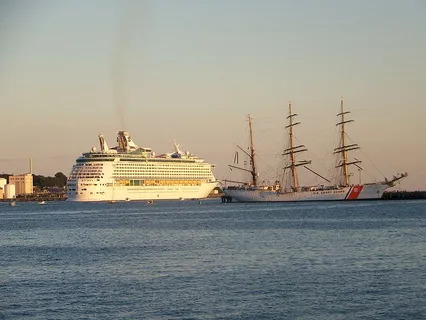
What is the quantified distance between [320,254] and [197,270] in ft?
23.5

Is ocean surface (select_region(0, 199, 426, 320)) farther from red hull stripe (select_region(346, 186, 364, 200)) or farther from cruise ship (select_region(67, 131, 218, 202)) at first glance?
cruise ship (select_region(67, 131, 218, 202))

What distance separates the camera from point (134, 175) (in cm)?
15000

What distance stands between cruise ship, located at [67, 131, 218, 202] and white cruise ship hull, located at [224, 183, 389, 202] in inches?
869

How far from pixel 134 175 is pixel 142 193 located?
12.6 feet

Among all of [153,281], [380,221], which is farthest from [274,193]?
[153,281]

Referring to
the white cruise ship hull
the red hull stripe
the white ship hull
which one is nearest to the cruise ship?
the white ship hull

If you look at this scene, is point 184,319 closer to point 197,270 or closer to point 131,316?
point 131,316

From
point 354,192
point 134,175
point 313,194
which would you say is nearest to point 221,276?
point 354,192

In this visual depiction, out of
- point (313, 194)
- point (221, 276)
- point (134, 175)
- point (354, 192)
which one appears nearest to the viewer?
point (221, 276)

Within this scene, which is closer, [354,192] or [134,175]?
[354,192]

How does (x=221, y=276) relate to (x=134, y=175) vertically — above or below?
below

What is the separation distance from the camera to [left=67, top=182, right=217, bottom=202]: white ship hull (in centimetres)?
14438

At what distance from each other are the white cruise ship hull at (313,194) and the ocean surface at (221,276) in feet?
224

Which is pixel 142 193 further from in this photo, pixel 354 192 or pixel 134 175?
pixel 354 192
